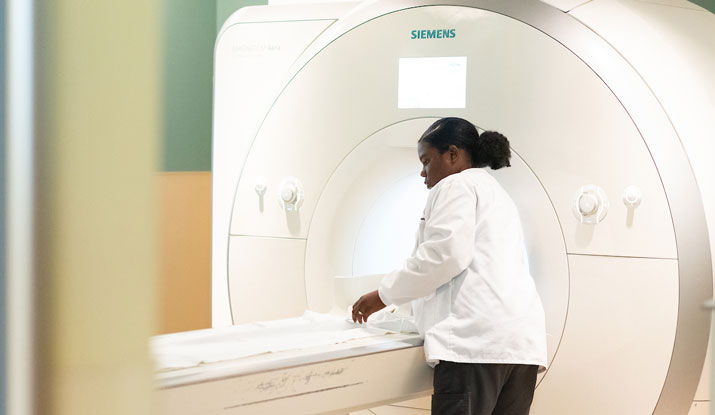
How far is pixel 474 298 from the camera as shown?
1.76 m

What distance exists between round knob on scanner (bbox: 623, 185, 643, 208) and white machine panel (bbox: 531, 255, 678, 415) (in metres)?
0.13

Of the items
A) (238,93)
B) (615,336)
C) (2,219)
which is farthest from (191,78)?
(2,219)

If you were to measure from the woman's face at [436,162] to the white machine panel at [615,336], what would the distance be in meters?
0.38

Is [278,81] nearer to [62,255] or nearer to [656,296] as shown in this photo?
[656,296]

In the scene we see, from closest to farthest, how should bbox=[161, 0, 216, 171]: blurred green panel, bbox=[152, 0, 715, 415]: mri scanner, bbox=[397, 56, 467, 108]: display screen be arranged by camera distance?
1. bbox=[152, 0, 715, 415]: mri scanner
2. bbox=[397, 56, 467, 108]: display screen
3. bbox=[161, 0, 216, 171]: blurred green panel

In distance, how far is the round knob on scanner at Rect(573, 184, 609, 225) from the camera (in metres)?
1.94

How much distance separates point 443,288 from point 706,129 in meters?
0.73

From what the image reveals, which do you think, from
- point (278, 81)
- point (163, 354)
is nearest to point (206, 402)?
A: point (163, 354)

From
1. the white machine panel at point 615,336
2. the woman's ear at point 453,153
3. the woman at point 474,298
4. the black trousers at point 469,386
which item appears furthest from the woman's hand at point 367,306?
the white machine panel at point 615,336

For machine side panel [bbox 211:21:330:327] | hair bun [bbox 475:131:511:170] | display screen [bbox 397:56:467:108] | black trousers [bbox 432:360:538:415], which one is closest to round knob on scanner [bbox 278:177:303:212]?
machine side panel [bbox 211:21:330:327]

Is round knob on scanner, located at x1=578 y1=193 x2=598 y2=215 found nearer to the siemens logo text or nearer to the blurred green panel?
the siemens logo text

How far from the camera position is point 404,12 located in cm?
221

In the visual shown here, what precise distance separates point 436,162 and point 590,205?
377 millimetres

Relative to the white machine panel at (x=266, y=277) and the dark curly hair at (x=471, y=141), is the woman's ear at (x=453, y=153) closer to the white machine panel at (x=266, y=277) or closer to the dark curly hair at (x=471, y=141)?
the dark curly hair at (x=471, y=141)
